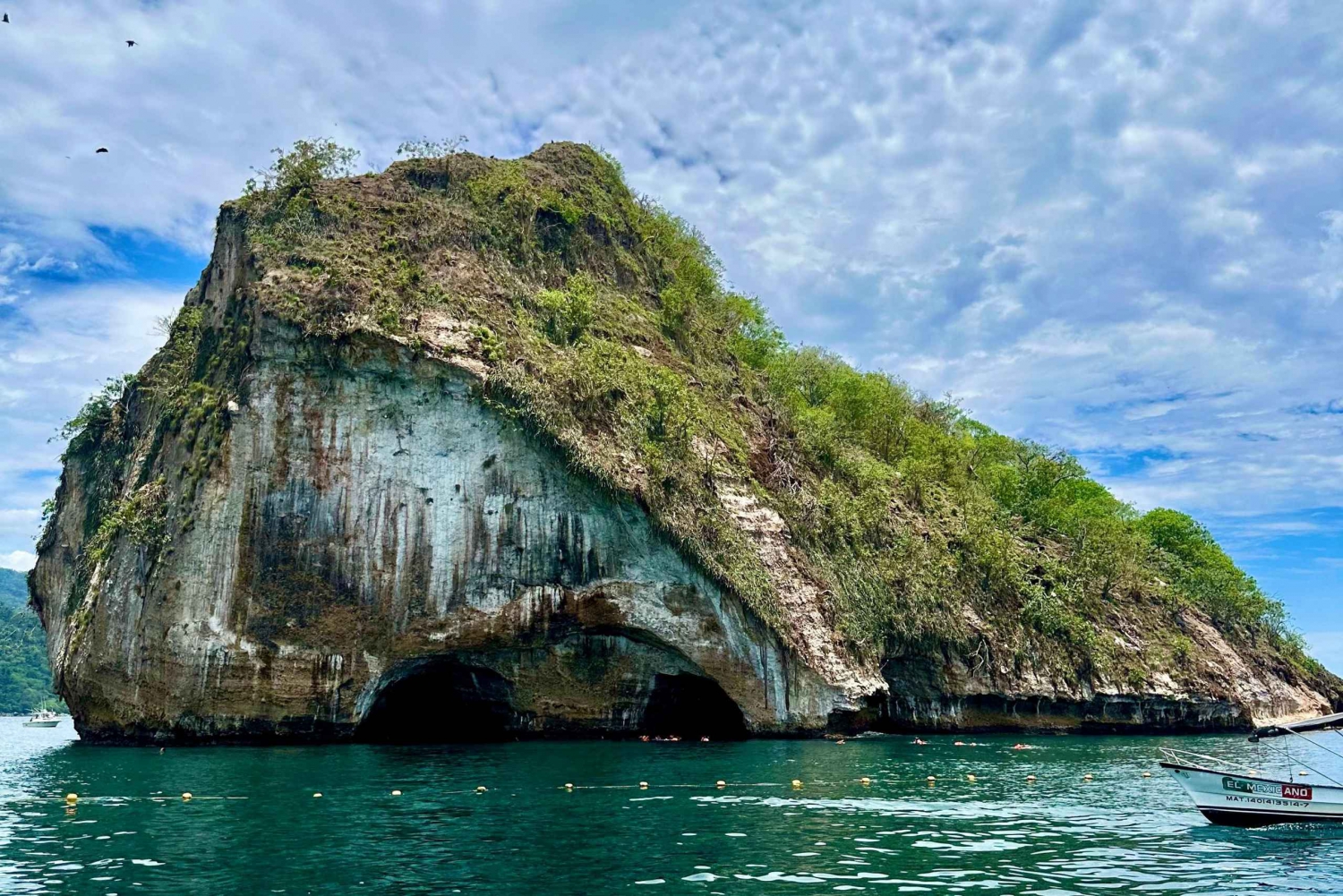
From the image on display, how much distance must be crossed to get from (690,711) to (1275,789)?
29.7 m

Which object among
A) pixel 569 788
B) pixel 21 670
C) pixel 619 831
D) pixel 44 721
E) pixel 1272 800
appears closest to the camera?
pixel 619 831

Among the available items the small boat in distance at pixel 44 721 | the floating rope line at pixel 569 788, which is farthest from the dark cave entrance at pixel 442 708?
the small boat in distance at pixel 44 721

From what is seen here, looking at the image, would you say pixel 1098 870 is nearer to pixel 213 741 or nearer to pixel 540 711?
pixel 540 711

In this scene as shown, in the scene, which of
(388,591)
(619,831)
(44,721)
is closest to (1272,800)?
(619,831)

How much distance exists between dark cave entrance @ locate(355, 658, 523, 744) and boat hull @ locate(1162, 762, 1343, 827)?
94.3ft

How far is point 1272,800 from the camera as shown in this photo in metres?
21.9

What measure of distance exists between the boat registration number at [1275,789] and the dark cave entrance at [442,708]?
29017mm

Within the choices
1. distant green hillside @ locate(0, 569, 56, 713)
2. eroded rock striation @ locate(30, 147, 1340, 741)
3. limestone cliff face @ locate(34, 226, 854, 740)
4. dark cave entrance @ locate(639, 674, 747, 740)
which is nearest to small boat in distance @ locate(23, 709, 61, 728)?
eroded rock striation @ locate(30, 147, 1340, 741)

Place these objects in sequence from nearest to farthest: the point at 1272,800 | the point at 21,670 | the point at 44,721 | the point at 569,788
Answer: the point at 1272,800 → the point at 569,788 → the point at 44,721 → the point at 21,670

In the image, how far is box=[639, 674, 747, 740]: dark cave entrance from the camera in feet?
147

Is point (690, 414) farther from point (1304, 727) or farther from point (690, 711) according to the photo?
point (1304, 727)

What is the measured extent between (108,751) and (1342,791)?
4020 centimetres

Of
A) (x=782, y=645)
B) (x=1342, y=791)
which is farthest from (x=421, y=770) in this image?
(x=1342, y=791)

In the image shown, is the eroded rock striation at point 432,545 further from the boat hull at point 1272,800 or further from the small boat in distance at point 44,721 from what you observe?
the small boat in distance at point 44,721
